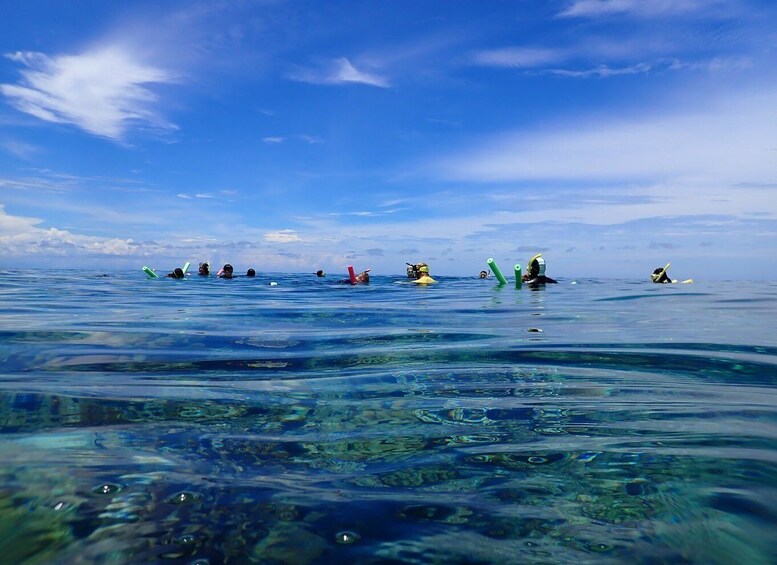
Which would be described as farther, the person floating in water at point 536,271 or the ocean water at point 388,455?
the person floating in water at point 536,271

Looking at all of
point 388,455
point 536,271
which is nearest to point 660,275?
point 536,271

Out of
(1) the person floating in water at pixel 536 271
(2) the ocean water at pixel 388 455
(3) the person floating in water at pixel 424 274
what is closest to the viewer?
(2) the ocean water at pixel 388 455

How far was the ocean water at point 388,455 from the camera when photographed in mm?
1820

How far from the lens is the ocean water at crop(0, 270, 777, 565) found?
A: 1.82 meters

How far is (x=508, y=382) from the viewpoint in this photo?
177 inches

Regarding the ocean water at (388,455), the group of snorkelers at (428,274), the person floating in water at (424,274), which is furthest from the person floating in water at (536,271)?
the ocean water at (388,455)

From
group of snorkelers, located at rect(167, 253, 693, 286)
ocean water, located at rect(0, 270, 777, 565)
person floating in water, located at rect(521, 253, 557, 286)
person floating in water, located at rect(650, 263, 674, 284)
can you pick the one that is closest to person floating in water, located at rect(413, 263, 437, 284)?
group of snorkelers, located at rect(167, 253, 693, 286)

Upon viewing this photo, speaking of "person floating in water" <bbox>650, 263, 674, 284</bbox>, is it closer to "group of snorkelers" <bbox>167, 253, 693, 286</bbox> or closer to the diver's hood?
"group of snorkelers" <bbox>167, 253, 693, 286</bbox>

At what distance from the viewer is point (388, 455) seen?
8.99ft

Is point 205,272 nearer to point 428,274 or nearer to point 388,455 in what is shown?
point 428,274

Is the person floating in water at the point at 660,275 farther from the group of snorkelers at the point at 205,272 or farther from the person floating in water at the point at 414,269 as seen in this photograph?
the group of snorkelers at the point at 205,272

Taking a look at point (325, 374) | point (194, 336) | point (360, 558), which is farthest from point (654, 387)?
point (194, 336)

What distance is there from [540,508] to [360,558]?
33.8 inches

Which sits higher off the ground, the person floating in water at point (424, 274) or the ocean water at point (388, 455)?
the person floating in water at point (424, 274)
